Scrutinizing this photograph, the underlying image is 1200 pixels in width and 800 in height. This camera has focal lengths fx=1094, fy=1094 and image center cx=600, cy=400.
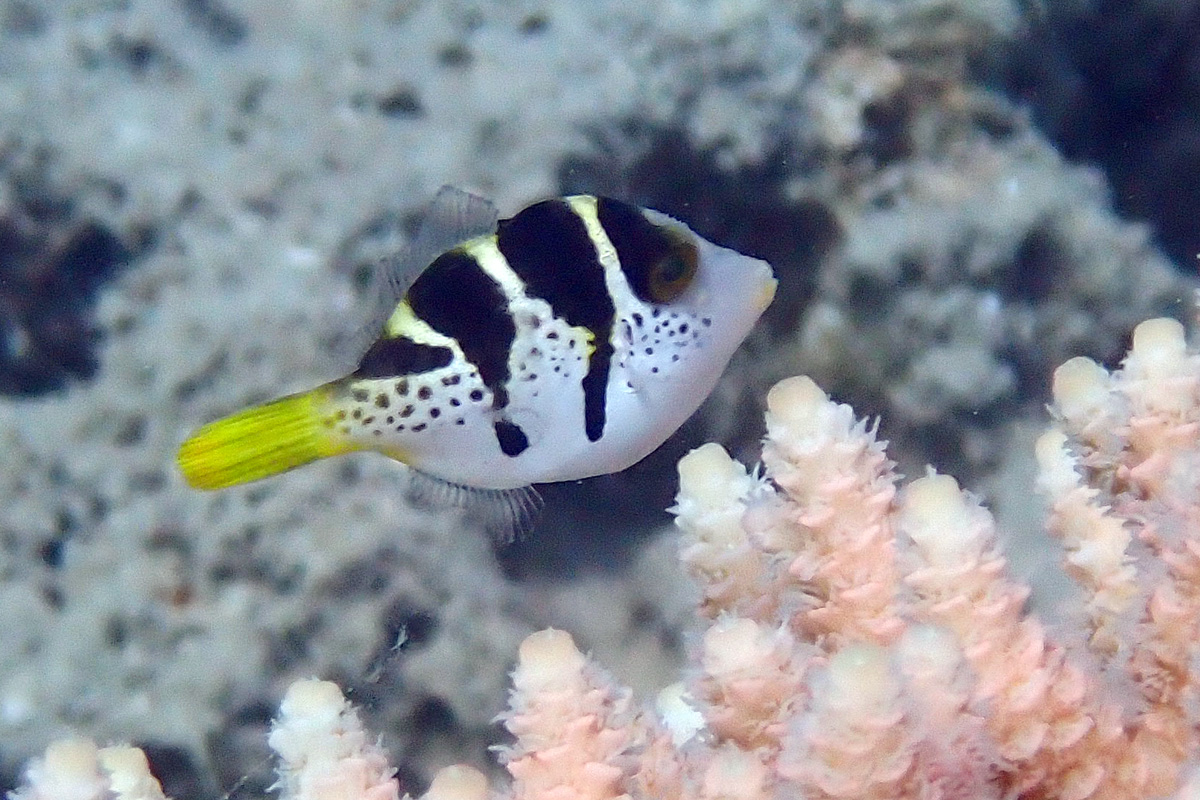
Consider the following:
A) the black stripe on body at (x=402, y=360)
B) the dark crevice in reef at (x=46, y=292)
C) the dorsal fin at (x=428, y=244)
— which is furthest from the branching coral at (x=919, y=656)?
the dark crevice in reef at (x=46, y=292)

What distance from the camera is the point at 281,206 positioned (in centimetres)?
248

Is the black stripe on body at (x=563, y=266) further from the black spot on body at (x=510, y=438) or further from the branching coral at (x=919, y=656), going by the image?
the branching coral at (x=919, y=656)

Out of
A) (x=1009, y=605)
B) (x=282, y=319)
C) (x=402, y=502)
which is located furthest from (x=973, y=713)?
(x=282, y=319)

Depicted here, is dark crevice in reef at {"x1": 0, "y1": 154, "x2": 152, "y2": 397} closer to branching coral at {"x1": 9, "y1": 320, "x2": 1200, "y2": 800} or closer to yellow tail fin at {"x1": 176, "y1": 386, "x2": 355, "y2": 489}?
yellow tail fin at {"x1": 176, "y1": 386, "x2": 355, "y2": 489}

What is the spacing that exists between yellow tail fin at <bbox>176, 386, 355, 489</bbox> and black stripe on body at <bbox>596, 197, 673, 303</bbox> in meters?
0.55

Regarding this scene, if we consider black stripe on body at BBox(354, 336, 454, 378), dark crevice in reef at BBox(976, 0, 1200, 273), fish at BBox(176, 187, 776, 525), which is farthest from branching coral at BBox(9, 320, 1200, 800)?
dark crevice in reef at BBox(976, 0, 1200, 273)

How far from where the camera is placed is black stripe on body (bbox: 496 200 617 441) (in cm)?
183

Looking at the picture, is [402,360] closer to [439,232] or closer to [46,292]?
[439,232]

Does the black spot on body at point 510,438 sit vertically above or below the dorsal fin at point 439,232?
below

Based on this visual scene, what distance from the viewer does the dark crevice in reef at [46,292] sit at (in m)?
2.42

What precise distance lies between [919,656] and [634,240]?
942mm

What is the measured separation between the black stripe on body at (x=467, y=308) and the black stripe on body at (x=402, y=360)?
36 mm

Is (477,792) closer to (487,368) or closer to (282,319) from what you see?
(487,368)

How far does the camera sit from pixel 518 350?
1.86 m
